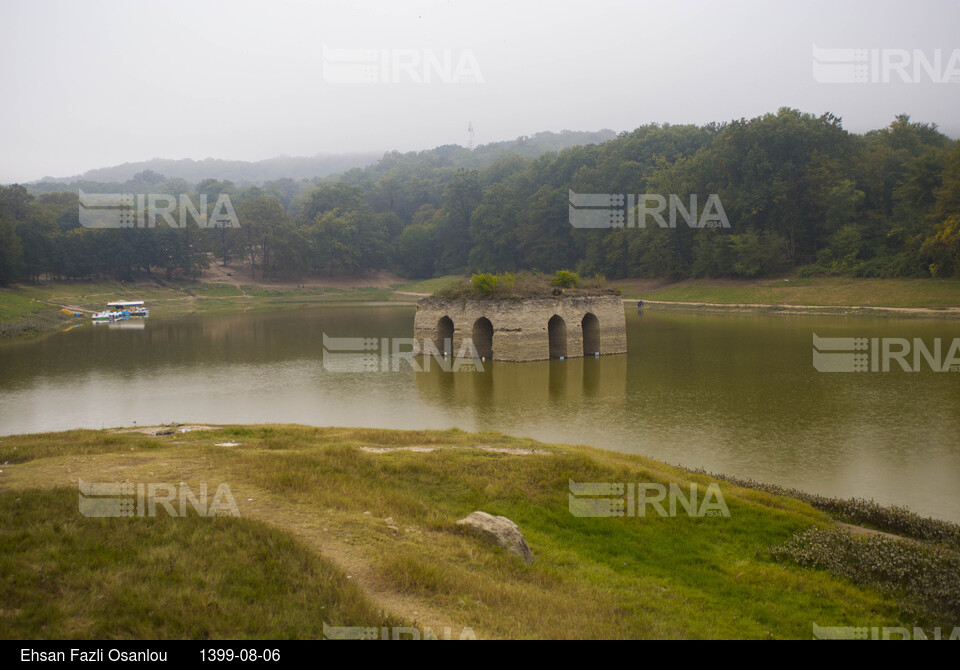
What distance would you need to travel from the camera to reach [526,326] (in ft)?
89.0

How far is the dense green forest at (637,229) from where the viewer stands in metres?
48.4

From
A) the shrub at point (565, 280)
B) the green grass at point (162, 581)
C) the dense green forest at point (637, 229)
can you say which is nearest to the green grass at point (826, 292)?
the dense green forest at point (637, 229)

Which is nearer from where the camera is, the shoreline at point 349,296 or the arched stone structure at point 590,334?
the arched stone structure at point 590,334

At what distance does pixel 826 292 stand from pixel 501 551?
44618mm

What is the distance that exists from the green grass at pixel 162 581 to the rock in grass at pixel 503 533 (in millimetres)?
2260

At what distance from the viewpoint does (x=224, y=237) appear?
7094cm

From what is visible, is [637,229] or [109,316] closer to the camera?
[109,316]

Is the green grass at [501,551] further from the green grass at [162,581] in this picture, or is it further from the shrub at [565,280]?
the shrub at [565,280]

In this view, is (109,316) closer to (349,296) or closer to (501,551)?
(349,296)

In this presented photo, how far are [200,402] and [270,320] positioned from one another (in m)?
29.4

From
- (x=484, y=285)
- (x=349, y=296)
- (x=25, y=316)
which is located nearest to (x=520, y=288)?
(x=484, y=285)

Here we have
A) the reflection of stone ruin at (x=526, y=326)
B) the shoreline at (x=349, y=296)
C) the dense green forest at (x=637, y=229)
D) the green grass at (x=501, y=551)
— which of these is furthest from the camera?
the dense green forest at (x=637, y=229)
